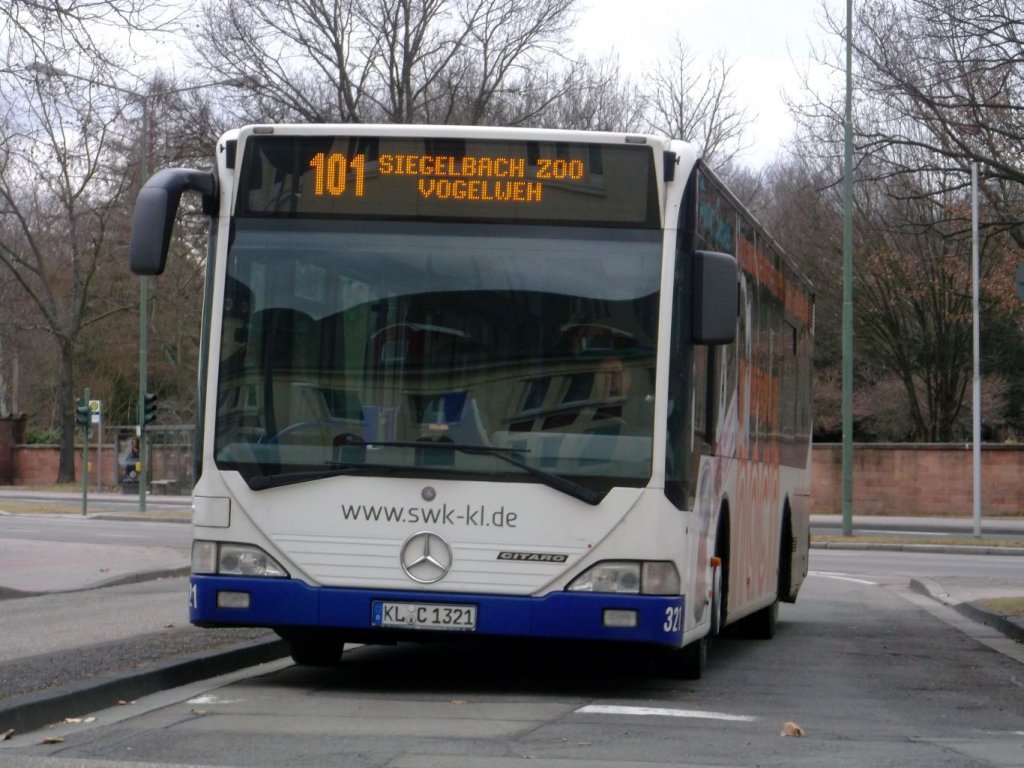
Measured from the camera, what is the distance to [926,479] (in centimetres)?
4288

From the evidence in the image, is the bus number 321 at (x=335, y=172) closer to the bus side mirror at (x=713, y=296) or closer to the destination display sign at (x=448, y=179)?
the destination display sign at (x=448, y=179)

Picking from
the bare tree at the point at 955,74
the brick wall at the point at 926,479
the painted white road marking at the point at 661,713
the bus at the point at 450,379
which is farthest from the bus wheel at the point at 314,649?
the brick wall at the point at 926,479

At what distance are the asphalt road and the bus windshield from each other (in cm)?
127

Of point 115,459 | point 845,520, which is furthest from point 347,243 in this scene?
point 115,459

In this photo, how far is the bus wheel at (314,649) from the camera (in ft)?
34.0

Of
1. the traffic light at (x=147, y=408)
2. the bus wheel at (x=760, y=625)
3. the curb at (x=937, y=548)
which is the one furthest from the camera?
the traffic light at (x=147, y=408)

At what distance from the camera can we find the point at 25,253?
59.0m

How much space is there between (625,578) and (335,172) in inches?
107

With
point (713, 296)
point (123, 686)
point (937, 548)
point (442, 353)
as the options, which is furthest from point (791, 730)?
point (937, 548)

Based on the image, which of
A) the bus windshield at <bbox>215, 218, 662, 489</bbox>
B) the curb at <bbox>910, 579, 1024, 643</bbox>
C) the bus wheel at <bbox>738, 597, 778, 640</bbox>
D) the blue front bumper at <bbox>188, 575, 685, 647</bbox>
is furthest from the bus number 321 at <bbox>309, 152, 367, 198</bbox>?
the curb at <bbox>910, 579, 1024, 643</bbox>

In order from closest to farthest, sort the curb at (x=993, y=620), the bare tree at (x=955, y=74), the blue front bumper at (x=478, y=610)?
the blue front bumper at (x=478, y=610) → the curb at (x=993, y=620) → the bare tree at (x=955, y=74)

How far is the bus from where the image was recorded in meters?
8.80

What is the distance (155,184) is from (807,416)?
8972 millimetres

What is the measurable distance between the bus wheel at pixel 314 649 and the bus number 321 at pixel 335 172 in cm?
273
